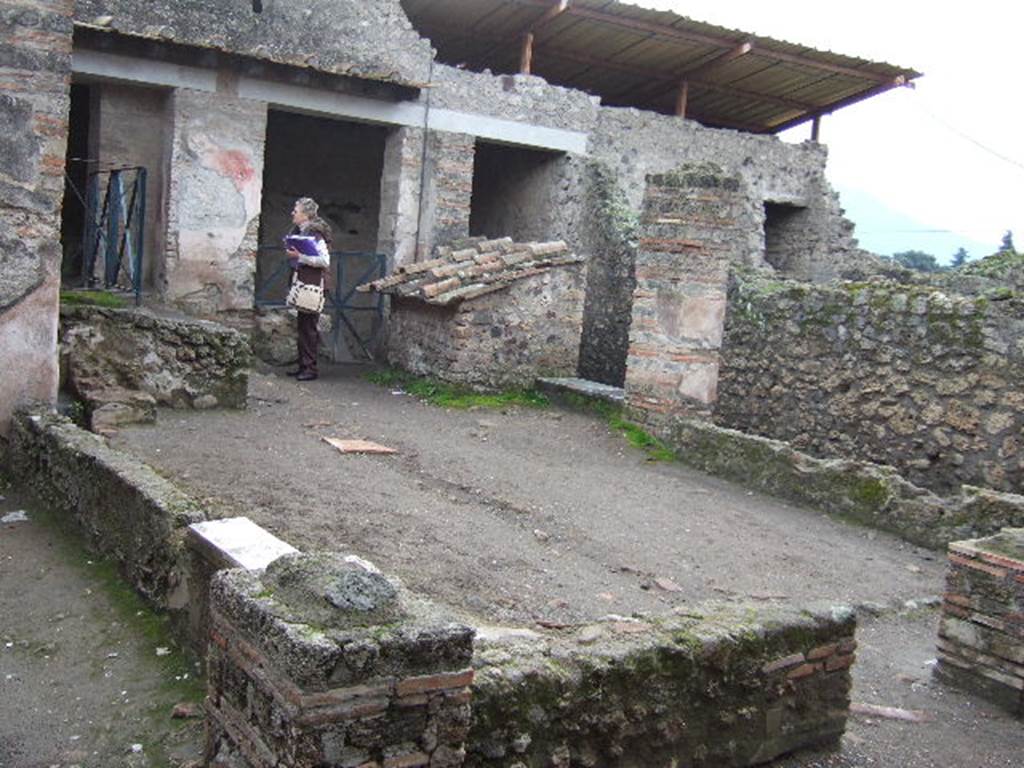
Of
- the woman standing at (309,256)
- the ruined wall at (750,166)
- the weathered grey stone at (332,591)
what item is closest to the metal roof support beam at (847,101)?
the ruined wall at (750,166)

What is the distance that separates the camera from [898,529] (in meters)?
6.73

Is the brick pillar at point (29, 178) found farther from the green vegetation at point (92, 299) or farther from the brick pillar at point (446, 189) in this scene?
the brick pillar at point (446, 189)

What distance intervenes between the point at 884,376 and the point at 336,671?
22.9 ft

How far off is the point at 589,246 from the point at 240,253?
14.4ft

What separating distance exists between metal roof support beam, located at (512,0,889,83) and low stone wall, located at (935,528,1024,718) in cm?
913

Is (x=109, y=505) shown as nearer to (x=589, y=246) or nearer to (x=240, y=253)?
(x=240, y=253)

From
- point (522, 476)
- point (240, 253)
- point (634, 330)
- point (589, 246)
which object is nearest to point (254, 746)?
point (522, 476)

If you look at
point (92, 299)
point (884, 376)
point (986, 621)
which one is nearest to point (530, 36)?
point (884, 376)

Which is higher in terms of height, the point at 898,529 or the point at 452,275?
the point at 452,275

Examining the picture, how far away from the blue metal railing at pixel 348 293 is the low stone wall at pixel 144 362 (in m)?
3.34

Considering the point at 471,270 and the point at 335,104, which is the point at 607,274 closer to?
the point at 471,270

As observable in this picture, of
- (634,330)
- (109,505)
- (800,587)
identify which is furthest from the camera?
(634,330)

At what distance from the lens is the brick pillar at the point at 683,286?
8414 mm

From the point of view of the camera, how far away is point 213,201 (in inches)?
418
